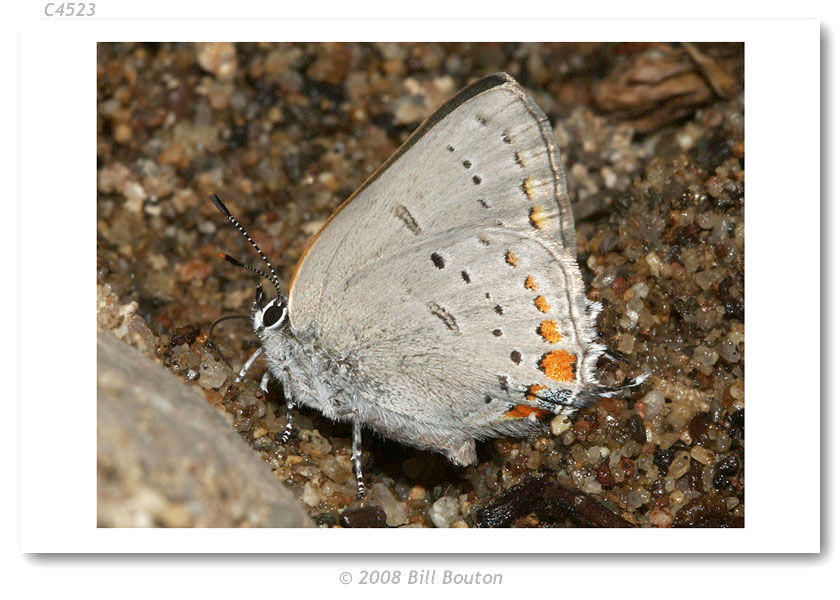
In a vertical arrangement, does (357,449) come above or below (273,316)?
below

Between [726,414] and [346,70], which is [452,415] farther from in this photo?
[346,70]

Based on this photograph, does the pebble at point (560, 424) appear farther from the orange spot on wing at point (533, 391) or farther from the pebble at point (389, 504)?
the pebble at point (389, 504)

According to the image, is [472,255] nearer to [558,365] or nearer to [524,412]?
[558,365]

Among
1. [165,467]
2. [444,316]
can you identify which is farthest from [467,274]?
[165,467]

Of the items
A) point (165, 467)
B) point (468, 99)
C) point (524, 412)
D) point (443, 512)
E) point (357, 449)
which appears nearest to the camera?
point (165, 467)

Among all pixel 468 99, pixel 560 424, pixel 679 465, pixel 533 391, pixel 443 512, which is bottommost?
pixel 443 512

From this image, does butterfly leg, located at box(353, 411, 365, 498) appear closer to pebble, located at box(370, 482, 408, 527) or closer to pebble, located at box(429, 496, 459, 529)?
pebble, located at box(370, 482, 408, 527)

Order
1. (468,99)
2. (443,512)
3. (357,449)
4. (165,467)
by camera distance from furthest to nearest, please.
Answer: (443,512)
(357,449)
(468,99)
(165,467)
